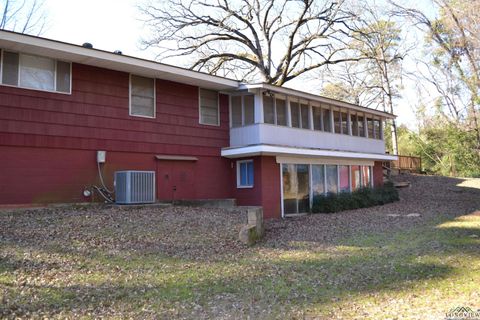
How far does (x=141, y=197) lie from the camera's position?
11930mm

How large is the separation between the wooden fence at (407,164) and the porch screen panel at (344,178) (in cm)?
1167

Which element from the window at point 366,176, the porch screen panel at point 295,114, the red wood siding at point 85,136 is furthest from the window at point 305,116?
the window at point 366,176

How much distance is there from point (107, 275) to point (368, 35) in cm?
2239

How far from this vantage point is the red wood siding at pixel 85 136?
10820 mm

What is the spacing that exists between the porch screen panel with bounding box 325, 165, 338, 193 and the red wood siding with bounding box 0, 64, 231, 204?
5428 millimetres

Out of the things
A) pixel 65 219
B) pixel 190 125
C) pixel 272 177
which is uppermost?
pixel 190 125

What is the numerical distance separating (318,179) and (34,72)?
11026mm

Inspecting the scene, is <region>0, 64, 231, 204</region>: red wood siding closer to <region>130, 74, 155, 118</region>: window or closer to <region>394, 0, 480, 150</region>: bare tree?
<region>130, 74, 155, 118</region>: window

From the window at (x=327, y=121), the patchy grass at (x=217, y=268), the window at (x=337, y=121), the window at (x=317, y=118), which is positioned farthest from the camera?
the window at (x=337, y=121)

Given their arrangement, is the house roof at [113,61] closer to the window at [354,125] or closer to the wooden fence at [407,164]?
the window at [354,125]

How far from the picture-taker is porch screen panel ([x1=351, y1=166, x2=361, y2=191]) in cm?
1948

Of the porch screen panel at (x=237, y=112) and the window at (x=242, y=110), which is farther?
the porch screen panel at (x=237, y=112)

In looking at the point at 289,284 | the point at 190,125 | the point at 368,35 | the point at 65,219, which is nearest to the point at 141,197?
the point at 65,219

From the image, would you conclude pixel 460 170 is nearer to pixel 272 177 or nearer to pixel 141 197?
pixel 272 177
